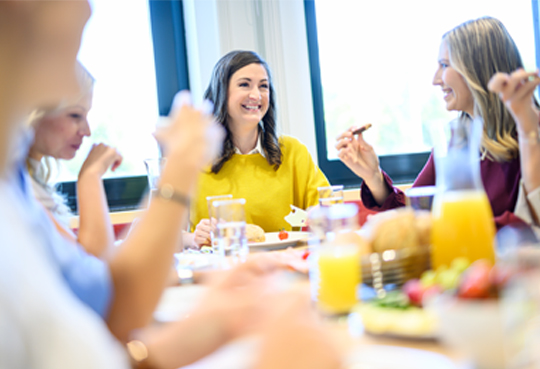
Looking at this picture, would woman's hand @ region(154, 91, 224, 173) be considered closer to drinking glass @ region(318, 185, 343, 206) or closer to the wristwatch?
the wristwatch

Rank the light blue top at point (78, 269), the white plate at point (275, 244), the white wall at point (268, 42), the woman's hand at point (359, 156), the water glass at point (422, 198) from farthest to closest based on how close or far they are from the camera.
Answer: the white wall at point (268, 42) < the woman's hand at point (359, 156) < the white plate at point (275, 244) < the water glass at point (422, 198) < the light blue top at point (78, 269)

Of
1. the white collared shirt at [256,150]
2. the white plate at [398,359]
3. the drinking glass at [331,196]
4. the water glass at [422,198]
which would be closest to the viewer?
the white plate at [398,359]

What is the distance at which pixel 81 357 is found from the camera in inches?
15.7

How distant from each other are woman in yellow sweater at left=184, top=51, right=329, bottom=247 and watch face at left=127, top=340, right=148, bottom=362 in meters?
1.40

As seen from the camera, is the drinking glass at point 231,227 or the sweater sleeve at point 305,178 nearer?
the drinking glass at point 231,227

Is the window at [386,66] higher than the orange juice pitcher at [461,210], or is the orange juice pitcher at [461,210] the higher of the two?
the window at [386,66]

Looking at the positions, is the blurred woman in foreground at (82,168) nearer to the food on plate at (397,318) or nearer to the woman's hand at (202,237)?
the woman's hand at (202,237)

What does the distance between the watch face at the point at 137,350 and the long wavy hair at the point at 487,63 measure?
117 centimetres

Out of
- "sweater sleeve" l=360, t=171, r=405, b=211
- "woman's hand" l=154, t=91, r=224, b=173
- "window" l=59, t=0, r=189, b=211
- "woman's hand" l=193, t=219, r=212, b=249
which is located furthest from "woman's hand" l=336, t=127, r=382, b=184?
"window" l=59, t=0, r=189, b=211

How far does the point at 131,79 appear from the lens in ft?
10.9

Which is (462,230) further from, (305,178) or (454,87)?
(305,178)

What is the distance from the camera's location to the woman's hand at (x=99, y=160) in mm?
1673

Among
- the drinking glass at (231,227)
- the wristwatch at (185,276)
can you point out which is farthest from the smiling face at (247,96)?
the wristwatch at (185,276)

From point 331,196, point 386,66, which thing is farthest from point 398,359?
point 386,66
